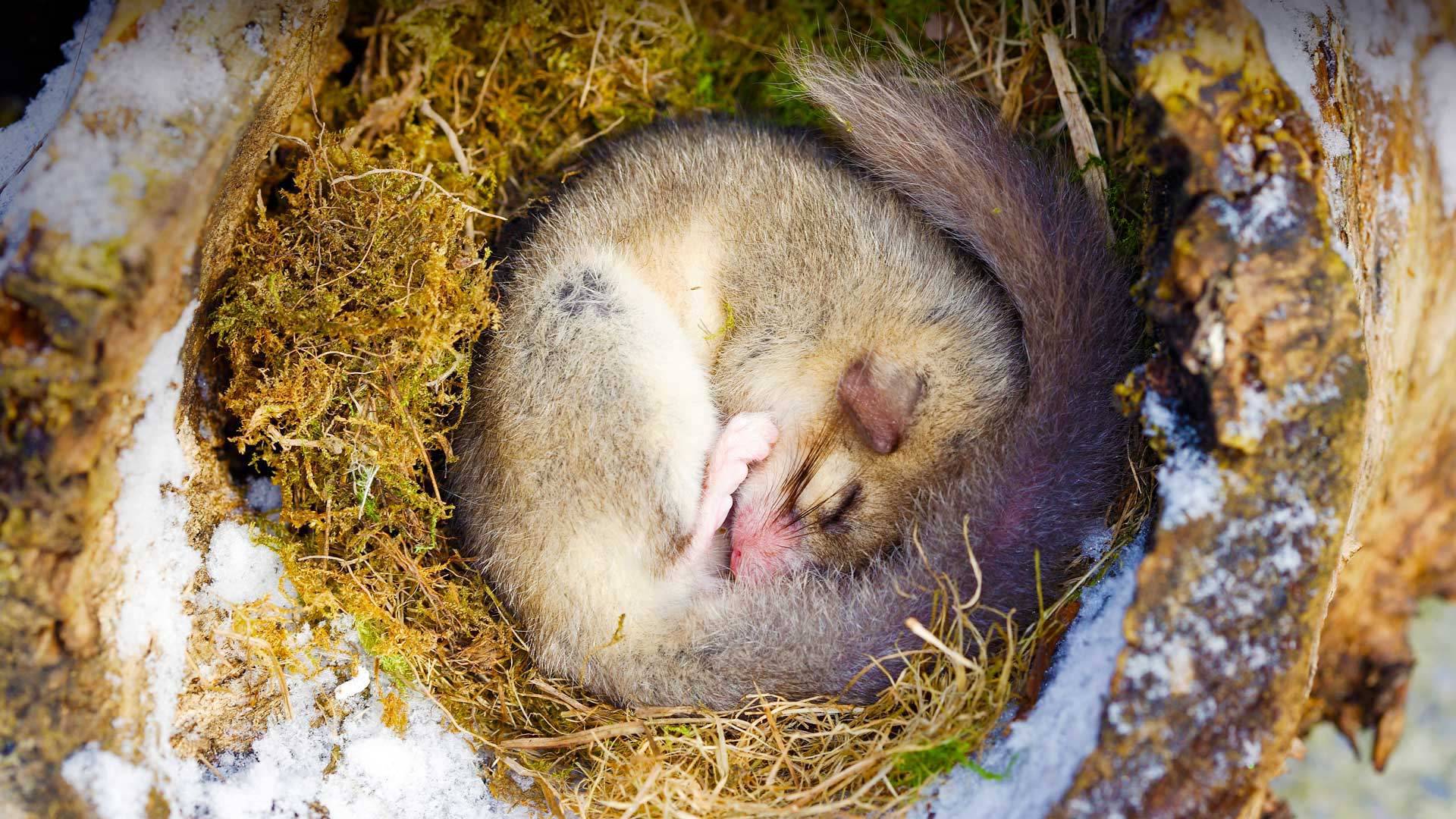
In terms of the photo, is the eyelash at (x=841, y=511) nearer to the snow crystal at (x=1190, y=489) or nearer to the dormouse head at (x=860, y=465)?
the dormouse head at (x=860, y=465)

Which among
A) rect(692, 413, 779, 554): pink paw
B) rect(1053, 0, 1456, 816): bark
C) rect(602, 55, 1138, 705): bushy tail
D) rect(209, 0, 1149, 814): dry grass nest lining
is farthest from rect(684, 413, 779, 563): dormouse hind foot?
rect(1053, 0, 1456, 816): bark

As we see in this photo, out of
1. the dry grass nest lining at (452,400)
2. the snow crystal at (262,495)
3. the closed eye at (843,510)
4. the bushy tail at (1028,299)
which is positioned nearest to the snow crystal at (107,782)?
the dry grass nest lining at (452,400)

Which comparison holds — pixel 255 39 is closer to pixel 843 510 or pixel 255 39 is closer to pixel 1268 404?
pixel 843 510

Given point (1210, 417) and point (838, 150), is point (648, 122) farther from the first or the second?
point (1210, 417)

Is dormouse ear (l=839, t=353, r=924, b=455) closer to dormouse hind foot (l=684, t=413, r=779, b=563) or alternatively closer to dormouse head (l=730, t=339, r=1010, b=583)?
dormouse head (l=730, t=339, r=1010, b=583)

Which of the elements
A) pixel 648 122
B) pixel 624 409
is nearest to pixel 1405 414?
pixel 624 409

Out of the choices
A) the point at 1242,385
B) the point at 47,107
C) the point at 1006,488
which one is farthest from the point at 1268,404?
the point at 47,107
